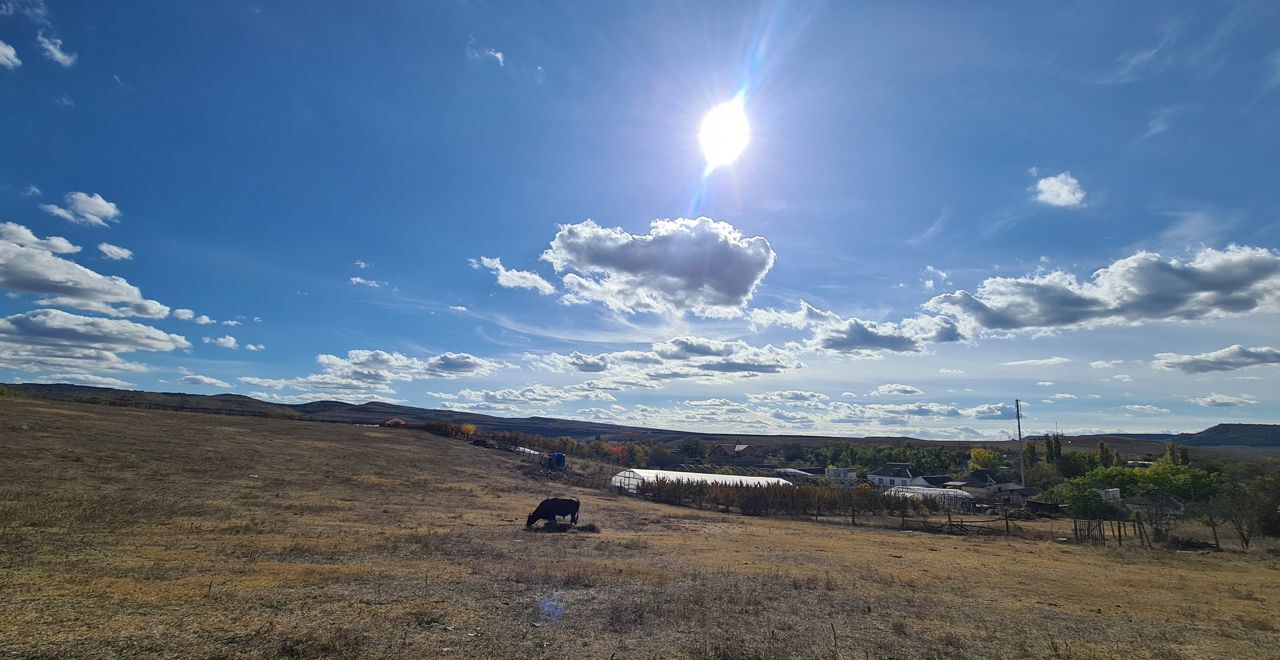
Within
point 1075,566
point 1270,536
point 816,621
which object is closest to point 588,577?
point 816,621

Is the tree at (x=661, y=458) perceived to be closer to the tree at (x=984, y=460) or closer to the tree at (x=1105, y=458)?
the tree at (x=984, y=460)

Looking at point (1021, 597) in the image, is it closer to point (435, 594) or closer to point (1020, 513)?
point (435, 594)

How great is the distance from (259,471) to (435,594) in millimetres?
31747

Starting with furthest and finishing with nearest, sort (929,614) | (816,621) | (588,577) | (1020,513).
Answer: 1. (1020,513)
2. (588,577)
3. (929,614)
4. (816,621)

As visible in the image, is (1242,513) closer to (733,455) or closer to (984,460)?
(984,460)

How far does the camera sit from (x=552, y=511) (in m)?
30.8

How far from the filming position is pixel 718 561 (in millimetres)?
23062

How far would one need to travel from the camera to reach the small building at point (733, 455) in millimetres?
144250

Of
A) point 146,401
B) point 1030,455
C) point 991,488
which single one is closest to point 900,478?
point 991,488

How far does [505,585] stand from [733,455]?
14211cm

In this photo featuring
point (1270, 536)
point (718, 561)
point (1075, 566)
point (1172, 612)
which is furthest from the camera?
point (1270, 536)

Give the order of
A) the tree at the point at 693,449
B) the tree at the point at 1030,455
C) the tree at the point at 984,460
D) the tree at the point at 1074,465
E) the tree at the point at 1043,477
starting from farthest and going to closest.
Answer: the tree at the point at 693,449 → the tree at the point at 984,460 → the tree at the point at 1030,455 → the tree at the point at 1074,465 → the tree at the point at 1043,477

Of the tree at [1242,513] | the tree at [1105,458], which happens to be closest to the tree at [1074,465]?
the tree at [1105,458]

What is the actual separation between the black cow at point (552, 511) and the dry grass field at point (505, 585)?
2.39m
